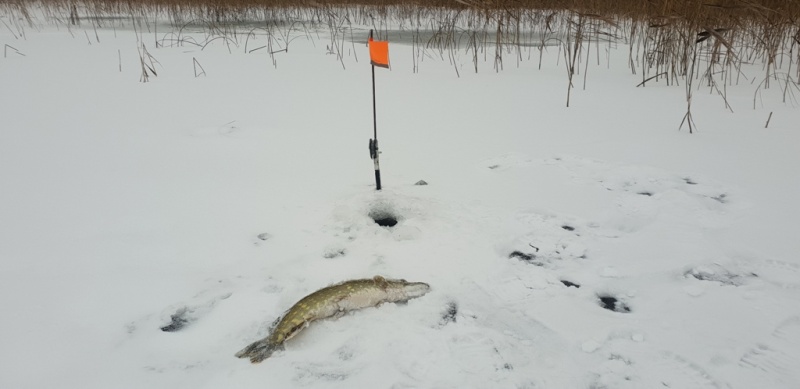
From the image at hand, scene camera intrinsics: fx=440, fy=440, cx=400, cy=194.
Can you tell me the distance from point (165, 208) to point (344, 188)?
0.72m

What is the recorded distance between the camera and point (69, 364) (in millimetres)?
1045

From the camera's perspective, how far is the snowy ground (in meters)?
1.06

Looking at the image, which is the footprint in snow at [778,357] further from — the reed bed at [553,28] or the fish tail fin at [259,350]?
the reed bed at [553,28]

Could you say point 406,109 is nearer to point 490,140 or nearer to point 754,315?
point 490,140

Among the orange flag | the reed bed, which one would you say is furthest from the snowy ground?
the reed bed

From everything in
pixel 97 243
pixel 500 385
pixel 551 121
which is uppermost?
pixel 551 121

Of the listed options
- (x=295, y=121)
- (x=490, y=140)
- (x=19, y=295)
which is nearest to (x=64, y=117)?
(x=295, y=121)

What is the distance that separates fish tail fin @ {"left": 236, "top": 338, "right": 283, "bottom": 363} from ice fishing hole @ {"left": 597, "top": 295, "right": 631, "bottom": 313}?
0.90 meters

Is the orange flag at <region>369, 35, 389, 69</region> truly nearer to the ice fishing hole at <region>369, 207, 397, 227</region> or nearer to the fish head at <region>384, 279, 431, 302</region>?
the ice fishing hole at <region>369, 207, 397, 227</region>

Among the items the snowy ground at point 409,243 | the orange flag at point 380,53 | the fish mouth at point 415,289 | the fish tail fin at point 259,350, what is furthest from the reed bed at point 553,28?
the fish tail fin at point 259,350

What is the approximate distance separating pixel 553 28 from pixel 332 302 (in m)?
6.43

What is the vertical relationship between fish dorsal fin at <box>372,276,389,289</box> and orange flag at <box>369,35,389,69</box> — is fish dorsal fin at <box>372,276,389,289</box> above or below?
below

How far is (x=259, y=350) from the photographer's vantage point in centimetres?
108

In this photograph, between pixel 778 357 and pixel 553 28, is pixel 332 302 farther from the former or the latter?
pixel 553 28
